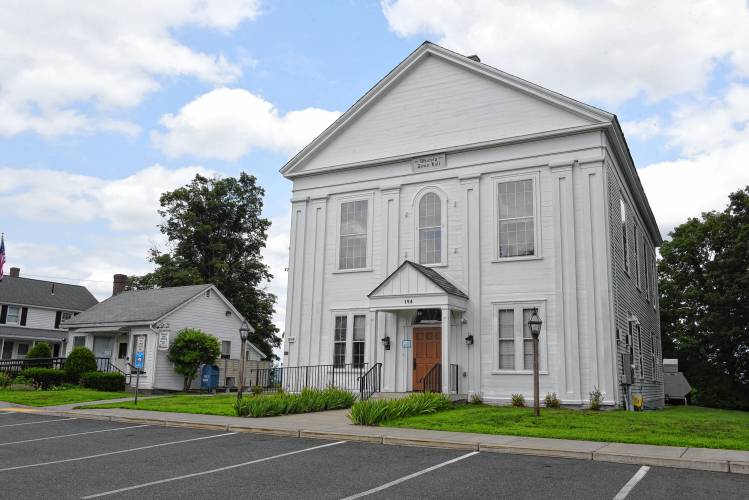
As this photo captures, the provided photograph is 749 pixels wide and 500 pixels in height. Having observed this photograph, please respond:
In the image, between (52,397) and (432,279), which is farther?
(52,397)

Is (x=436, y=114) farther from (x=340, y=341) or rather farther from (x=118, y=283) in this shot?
(x=118, y=283)

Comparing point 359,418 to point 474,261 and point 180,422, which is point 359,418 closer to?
point 180,422

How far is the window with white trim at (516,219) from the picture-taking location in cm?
1973

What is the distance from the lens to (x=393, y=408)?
14.5 meters

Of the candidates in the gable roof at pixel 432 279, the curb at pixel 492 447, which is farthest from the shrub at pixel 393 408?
the gable roof at pixel 432 279

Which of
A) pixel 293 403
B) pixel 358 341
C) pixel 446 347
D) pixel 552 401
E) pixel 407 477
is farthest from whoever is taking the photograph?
pixel 358 341

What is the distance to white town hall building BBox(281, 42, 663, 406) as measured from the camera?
735 inches

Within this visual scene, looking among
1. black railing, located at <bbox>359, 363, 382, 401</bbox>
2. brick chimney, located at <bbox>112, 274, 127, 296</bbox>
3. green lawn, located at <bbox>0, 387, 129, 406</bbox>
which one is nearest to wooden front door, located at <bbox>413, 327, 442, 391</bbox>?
black railing, located at <bbox>359, 363, 382, 401</bbox>

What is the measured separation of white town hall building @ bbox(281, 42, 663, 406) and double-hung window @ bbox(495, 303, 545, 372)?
0.10ft

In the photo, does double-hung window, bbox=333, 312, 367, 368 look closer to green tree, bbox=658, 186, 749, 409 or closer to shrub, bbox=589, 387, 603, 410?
shrub, bbox=589, 387, 603, 410

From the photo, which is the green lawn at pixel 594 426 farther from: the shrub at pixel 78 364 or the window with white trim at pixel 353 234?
the shrub at pixel 78 364

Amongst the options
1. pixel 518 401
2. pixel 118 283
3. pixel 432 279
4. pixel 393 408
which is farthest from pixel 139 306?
pixel 393 408

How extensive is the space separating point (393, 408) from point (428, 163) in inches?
389

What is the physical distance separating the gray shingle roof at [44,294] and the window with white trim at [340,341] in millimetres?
33880
